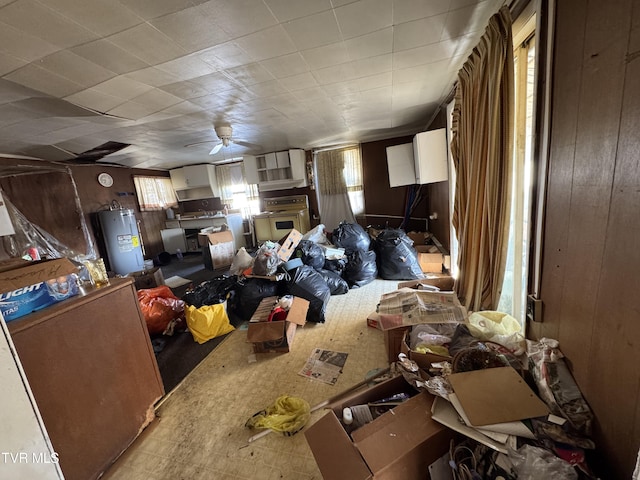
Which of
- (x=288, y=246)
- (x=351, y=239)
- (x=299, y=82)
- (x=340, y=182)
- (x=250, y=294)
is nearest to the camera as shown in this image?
(x=299, y=82)

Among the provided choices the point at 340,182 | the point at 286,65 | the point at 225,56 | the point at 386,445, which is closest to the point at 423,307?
the point at 386,445

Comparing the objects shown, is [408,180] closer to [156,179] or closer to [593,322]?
[593,322]

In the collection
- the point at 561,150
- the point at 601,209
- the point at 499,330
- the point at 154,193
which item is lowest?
the point at 499,330

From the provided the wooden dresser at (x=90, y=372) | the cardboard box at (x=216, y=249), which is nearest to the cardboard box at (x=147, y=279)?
the cardboard box at (x=216, y=249)

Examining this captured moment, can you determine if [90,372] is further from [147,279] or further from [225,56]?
[147,279]

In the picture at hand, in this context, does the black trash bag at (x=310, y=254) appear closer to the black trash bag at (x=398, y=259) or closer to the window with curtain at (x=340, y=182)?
the black trash bag at (x=398, y=259)

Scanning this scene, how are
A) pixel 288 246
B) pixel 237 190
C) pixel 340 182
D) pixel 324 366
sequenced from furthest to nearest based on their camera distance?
pixel 237 190 → pixel 340 182 → pixel 288 246 → pixel 324 366

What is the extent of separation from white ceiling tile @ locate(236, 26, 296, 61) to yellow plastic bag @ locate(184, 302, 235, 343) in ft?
6.52

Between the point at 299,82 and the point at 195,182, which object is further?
the point at 195,182

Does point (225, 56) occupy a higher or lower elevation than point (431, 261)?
higher

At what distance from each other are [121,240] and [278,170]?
3146 mm

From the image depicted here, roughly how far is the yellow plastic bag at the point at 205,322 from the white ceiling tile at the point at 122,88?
1.80m

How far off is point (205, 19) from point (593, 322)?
2040mm

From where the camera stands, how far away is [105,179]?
460 centimetres
